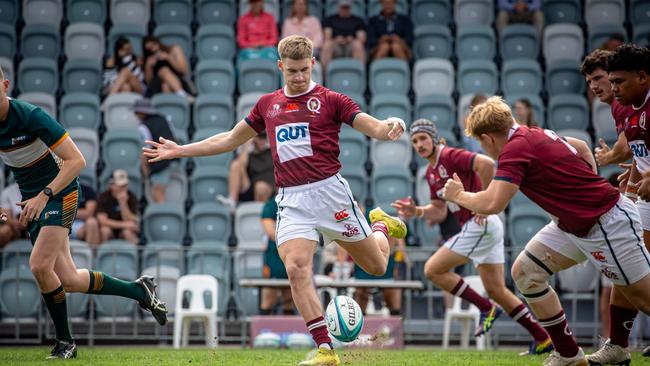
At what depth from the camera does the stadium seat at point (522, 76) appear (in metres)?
17.2

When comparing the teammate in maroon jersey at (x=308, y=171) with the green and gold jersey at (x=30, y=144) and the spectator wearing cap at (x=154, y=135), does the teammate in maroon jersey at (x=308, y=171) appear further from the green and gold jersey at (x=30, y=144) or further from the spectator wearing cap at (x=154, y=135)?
the spectator wearing cap at (x=154, y=135)

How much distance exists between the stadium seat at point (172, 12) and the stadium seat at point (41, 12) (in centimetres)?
192

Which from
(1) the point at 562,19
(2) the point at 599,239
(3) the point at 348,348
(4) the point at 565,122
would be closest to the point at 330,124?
(2) the point at 599,239

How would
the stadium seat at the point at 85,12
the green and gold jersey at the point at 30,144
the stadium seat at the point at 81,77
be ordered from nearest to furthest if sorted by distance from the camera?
the green and gold jersey at the point at 30,144 < the stadium seat at the point at 81,77 < the stadium seat at the point at 85,12

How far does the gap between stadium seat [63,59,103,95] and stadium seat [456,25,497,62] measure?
688cm

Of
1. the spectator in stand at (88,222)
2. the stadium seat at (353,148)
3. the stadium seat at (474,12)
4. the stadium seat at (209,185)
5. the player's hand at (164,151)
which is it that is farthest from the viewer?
the stadium seat at (474,12)

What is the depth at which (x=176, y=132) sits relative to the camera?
1602 centimetres

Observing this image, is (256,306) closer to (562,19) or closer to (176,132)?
(176,132)

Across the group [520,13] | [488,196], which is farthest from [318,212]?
[520,13]

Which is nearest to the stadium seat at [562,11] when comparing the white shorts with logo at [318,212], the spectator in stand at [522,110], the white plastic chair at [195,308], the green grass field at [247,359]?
the spectator in stand at [522,110]

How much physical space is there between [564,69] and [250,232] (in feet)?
22.5

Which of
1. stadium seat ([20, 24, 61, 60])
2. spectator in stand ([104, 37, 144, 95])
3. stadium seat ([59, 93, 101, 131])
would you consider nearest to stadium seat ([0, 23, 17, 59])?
stadium seat ([20, 24, 61, 60])

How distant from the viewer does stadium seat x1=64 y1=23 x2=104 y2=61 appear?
17781mm

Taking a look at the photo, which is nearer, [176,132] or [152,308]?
[152,308]
